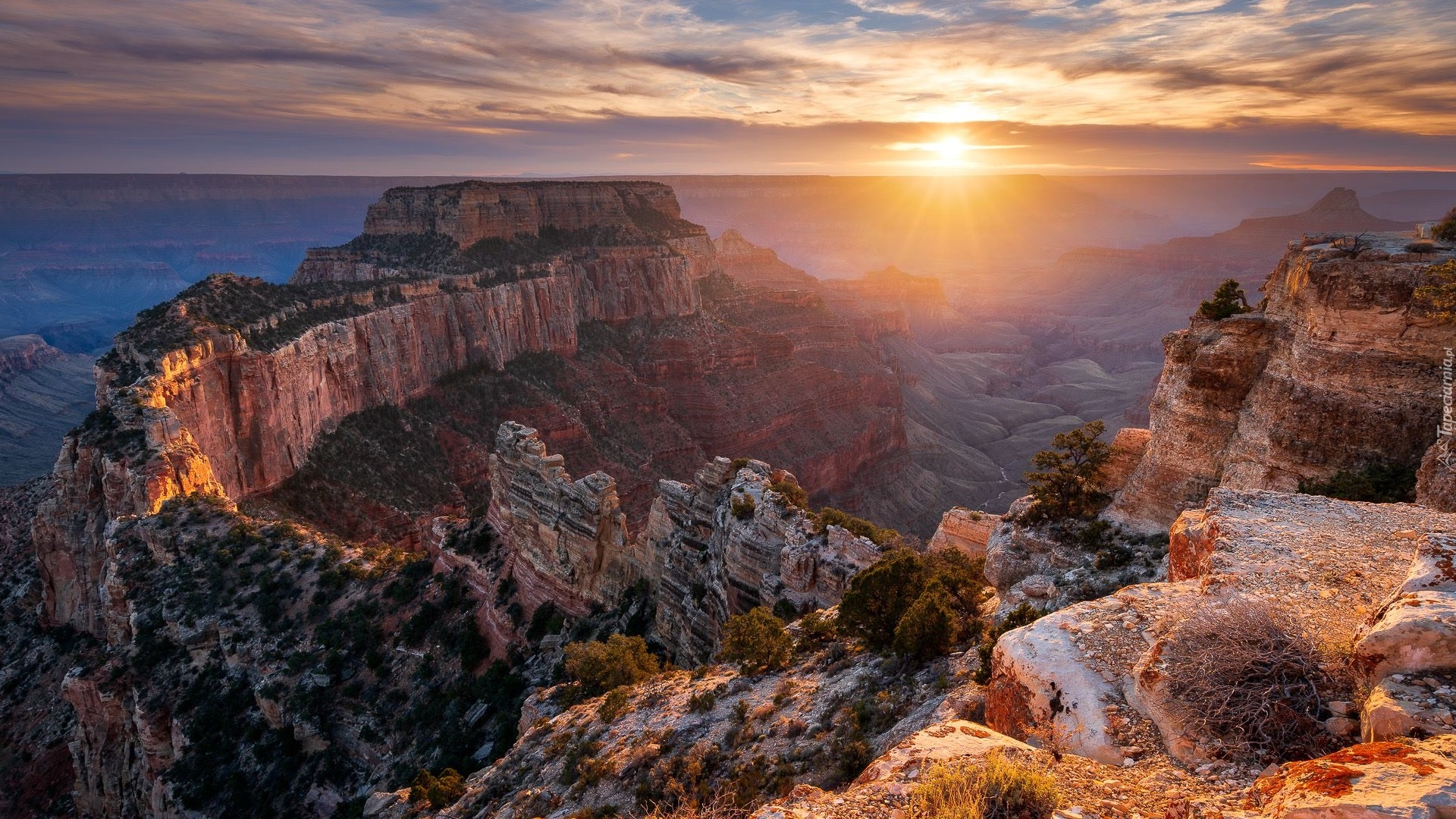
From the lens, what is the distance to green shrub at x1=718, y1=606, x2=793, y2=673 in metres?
19.6

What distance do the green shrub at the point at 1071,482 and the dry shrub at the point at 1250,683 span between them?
12.5m

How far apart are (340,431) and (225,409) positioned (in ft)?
33.9

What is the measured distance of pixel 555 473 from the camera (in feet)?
107

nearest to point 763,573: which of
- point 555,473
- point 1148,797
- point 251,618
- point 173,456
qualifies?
point 555,473

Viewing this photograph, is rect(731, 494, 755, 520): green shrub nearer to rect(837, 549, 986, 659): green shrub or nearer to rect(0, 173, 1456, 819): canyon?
rect(0, 173, 1456, 819): canyon

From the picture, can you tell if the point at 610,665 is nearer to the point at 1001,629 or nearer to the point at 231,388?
the point at 1001,629

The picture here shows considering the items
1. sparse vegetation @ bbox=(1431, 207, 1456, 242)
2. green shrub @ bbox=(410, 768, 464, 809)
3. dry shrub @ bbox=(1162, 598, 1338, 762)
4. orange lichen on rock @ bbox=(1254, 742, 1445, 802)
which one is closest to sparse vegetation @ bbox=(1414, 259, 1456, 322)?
sparse vegetation @ bbox=(1431, 207, 1456, 242)

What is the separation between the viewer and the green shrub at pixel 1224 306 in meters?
21.1

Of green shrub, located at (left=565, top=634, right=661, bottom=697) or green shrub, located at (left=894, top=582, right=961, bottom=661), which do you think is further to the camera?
green shrub, located at (left=565, top=634, right=661, bottom=697)

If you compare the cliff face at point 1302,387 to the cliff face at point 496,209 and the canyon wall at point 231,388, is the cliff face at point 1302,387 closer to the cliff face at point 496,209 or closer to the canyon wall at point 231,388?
the canyon wall at point 231,388

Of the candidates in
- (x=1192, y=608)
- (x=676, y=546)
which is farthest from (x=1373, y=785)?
(x=676, y=546)

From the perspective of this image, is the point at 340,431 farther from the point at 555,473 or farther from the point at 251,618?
the point at 555,473

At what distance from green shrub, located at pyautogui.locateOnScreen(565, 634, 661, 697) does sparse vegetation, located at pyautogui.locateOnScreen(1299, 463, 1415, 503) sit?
1961 cm

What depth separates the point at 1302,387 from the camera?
1738cm
